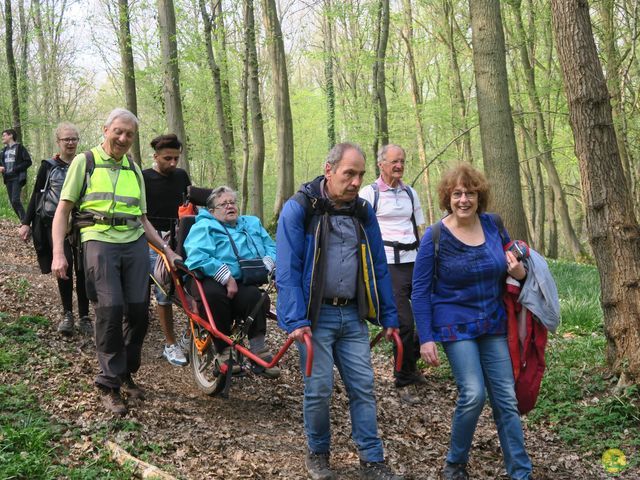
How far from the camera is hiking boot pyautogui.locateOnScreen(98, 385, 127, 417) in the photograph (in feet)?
15.4

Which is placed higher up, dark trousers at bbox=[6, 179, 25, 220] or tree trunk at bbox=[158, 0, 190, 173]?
tree trunk at bbox=[158, 0, 190, 173]

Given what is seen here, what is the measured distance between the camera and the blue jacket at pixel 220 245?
5.29m

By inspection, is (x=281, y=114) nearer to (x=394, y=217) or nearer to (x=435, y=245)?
(x=394, y=217)

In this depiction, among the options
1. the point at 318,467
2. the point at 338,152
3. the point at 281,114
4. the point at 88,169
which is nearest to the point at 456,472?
the point at 318,467

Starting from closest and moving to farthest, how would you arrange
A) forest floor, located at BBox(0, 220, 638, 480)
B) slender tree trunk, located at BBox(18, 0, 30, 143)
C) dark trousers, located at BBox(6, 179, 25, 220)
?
1. forest floor, located at BBox(0, 220, 638, 480)
2. dark trousers, located at BBox(6, 179, 25, 220)
3. slender tree trunk, located at BBox(18, 0, 30, 143)

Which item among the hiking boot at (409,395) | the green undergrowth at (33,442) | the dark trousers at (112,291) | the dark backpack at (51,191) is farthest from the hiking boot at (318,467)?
the dark backpack at (51,191)

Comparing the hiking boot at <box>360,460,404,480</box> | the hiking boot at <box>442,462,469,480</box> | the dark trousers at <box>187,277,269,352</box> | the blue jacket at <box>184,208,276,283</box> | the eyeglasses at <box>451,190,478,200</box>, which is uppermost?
the eyeglasses at <box>451,190,478,200</box>

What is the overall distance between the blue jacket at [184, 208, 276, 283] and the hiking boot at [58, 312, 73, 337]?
7.13 ft

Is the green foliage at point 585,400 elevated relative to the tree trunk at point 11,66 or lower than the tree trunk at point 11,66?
lower

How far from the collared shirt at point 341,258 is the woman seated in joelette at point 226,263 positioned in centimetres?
134

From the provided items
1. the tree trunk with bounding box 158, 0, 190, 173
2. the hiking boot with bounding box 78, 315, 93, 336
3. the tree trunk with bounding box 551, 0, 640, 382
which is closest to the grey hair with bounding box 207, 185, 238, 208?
the hiking boot with bounding box 78, 315, 93, 336

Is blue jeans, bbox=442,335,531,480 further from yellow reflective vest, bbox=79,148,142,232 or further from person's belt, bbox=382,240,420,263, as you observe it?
yellow reflective vest, bbox=79,148,142,232

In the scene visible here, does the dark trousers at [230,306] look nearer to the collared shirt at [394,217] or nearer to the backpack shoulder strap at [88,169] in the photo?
the backpack shoulder strap at [88,169]

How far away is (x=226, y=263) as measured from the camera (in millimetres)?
5395
